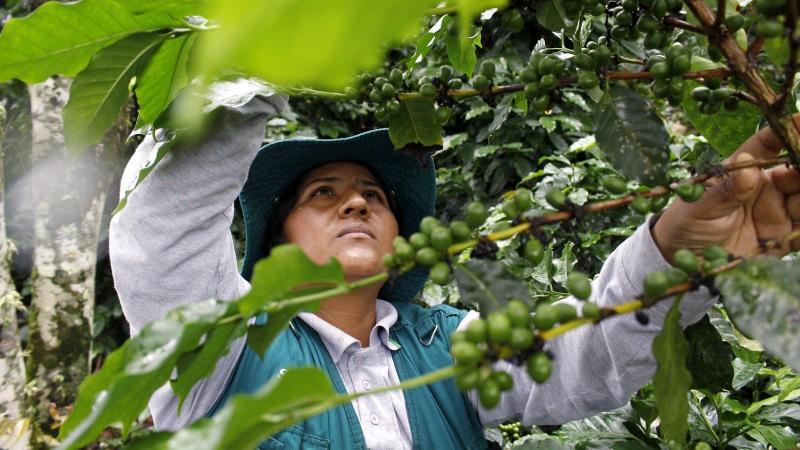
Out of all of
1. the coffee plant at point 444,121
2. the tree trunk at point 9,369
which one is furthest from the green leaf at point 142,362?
the tree trunk at point 9,369

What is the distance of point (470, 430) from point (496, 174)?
200cm

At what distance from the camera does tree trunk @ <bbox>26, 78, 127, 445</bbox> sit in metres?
2.91

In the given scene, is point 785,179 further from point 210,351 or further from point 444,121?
point 210,351

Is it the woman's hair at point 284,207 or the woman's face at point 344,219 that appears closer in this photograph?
the woman's face at point 344,219

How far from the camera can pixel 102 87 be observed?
77 cm

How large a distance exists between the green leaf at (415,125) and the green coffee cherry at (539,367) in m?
0.51

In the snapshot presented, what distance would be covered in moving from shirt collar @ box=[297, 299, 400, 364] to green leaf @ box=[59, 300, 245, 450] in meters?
0.81

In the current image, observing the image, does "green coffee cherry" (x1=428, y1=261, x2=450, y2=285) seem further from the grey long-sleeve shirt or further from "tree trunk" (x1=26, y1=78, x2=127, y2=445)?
"tree trunk" (x1=26, y1=78, x2=127, y2=445)

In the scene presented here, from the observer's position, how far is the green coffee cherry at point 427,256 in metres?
0.56

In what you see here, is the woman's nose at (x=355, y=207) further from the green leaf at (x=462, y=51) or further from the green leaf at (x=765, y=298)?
the green leaf at (x=765, y=298)

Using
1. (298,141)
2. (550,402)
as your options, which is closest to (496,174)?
(298,141)

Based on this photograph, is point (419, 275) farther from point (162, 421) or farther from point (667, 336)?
point (667, 336)

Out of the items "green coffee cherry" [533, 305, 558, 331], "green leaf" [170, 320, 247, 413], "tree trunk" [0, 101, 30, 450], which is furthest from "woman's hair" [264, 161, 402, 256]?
"tree trunk" [0, 101, 30, 450]

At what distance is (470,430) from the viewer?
1358mm
